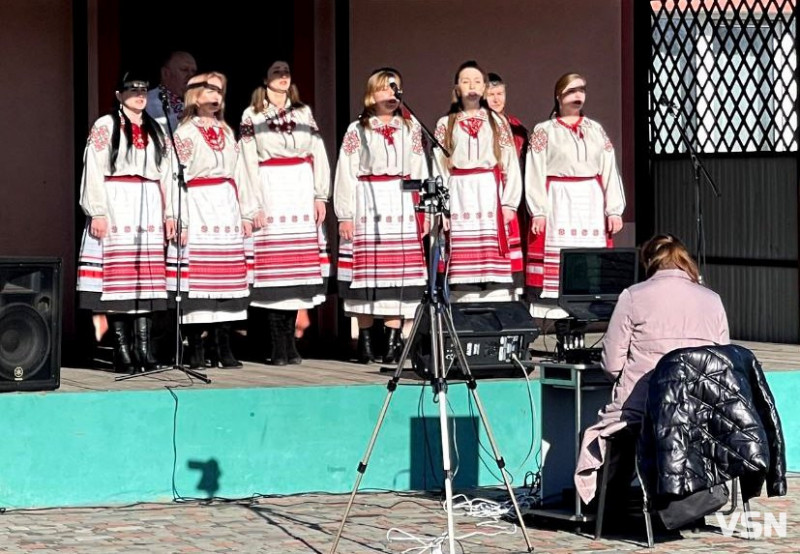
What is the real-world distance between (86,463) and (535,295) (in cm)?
306

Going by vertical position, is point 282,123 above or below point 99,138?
above

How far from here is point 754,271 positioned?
1016cm

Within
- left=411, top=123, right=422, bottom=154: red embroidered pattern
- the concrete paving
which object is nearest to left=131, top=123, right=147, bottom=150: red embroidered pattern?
left=411, top=123, right=422, bottom=154: red embroidered pattern

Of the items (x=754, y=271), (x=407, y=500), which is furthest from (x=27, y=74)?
(x=754, y=271)

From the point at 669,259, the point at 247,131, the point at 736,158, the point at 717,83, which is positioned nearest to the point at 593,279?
the point at 669,259

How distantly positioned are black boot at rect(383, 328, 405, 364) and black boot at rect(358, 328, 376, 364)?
3.1 inches

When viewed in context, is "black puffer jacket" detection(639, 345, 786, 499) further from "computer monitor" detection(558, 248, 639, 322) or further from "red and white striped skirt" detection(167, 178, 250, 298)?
"red and white striped skirt" detection(167, 178, 250, 298)

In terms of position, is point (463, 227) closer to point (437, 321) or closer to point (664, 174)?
point (664, 174)

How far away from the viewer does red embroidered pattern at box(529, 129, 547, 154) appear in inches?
365

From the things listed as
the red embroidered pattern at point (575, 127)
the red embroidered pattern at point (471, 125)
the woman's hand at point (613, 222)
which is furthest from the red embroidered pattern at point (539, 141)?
the woman's hand at point (613, 222)

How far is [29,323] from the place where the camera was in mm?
7340

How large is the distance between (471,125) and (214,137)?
1440 mm

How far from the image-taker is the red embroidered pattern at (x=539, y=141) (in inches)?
365

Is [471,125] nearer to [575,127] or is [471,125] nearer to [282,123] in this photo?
[575,127]
